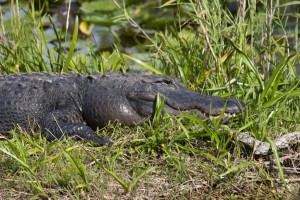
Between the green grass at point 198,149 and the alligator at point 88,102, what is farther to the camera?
the alligator at point 88,102

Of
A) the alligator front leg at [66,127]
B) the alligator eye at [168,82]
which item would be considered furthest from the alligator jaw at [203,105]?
the alligator front leg at [66,127]

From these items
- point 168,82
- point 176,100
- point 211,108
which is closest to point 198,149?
point 211,108

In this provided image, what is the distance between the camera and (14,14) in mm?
6289

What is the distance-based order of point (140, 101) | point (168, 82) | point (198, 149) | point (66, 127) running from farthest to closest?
1. point (168, 82)
2. point (140, 101)
3. point (66, 127)
4. point (198, 149)

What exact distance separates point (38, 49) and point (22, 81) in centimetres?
66

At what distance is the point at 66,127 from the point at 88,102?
316 millimetres

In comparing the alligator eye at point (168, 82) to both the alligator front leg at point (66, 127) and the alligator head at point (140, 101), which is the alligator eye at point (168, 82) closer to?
the alligator head at point (140, 101)

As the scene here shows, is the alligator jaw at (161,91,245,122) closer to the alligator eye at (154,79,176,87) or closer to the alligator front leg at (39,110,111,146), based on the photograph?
the alligator eye at (154,79,176,87)

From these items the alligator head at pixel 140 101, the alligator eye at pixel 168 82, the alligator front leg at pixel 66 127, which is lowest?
the alligator front leg at pixel 66 127

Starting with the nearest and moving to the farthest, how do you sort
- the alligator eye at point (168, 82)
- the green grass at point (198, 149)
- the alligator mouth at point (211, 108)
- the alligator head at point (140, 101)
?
the green grass at point (198, 149), the alligator mouth at point (211, 108), the alligator head at point (140, 101), the alligator eye at point (168, 82)

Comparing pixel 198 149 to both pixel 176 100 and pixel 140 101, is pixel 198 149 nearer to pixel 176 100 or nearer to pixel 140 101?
pixel 176 100

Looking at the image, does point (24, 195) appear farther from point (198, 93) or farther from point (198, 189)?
point (198, 93)

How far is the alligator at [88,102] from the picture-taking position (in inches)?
202

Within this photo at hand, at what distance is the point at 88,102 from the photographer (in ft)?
17.6
